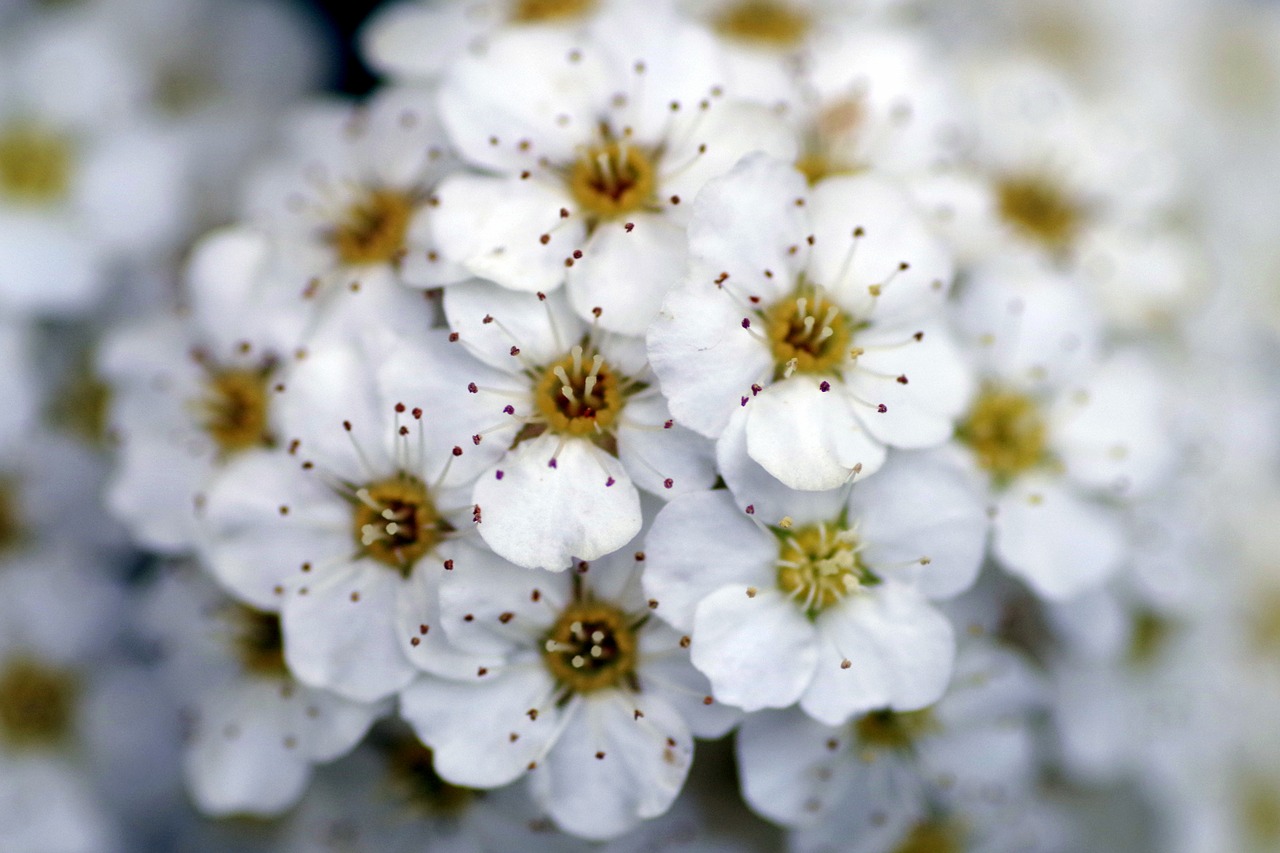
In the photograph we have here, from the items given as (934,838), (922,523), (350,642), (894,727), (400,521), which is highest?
(922,523)

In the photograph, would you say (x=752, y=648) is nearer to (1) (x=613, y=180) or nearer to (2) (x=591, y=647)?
(2) (x=591, y=647)

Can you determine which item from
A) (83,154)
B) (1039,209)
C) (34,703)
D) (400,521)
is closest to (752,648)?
(400,521)

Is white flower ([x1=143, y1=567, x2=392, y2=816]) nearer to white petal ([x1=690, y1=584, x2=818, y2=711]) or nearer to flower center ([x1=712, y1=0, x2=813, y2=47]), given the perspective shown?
white petal ([x1=690, y1=584, x2=818, y2=711])

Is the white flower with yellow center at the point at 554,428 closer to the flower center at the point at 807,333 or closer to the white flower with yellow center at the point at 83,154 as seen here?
the flower center at the point at 807,333

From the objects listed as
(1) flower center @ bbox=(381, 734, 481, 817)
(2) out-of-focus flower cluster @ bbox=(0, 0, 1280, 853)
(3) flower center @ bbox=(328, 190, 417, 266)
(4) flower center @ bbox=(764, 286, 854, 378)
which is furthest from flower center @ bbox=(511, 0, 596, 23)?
(1) flower center @ bbox=(381, 734, 481, 817)

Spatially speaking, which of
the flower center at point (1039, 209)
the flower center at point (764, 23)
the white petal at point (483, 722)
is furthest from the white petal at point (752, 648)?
the flower center at point (764, 23)

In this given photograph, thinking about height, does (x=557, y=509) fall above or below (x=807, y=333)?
below
